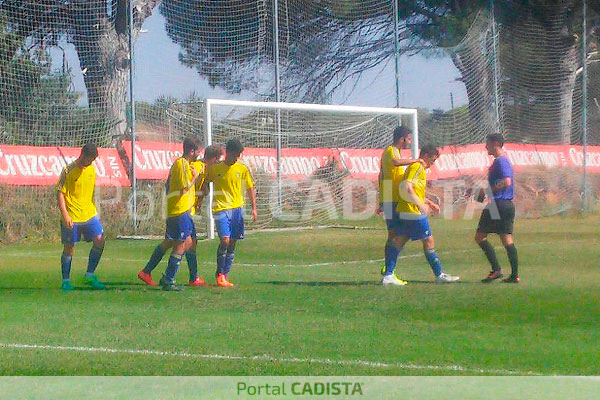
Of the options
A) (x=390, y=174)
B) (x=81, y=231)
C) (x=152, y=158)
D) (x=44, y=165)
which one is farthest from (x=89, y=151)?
(x=152, y=158)

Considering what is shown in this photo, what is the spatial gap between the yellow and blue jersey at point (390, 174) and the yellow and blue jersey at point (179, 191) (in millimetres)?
2390

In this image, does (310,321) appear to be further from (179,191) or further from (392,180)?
(392,180)

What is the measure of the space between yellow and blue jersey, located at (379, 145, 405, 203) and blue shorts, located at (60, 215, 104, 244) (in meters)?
3.56

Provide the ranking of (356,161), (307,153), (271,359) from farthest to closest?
(356,161)
(307,153)
(271,359)

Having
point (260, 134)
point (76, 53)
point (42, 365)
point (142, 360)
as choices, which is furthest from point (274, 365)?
point (76, 53)

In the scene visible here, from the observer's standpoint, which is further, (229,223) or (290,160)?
(290,160)

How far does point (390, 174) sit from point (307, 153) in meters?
12.0

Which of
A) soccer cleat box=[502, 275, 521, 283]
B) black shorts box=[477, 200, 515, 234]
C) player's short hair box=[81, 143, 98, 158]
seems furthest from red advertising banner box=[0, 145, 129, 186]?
soccer cleat box=[502, 275, 521, 283]

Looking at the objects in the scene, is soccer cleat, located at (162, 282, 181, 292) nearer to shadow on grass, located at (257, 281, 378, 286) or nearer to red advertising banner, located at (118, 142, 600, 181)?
shadow on grass, located at (257, 281, 378, 286)

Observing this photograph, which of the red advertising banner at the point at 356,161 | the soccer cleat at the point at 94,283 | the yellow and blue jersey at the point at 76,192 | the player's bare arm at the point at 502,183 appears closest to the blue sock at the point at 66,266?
the soccer cleat at the point at 94,283

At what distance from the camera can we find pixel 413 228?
1243 centimetres

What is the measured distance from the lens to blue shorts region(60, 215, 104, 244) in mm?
12531

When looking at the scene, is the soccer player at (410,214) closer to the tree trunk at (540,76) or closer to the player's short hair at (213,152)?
the player's short hair at (213,152)

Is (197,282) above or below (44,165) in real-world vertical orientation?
below
